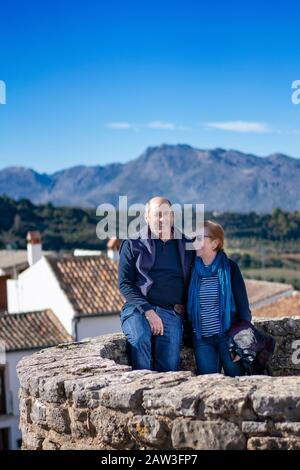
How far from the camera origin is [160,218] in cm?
585

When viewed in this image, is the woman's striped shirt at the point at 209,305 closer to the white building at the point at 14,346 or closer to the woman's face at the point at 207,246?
the woman's face at the point at 207,246

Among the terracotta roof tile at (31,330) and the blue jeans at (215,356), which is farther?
the terracotta roof tile at (31,330)

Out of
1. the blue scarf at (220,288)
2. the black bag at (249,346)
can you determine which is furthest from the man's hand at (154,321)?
the black bag at (249,346)

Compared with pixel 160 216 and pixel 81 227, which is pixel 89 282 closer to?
pixel 160 216

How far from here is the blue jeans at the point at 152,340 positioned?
5.92 metres

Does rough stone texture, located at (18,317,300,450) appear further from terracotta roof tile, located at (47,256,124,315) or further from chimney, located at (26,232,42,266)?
chimney, located at (26,232,42,266)

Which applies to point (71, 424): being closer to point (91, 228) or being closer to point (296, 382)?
point (296, 382)

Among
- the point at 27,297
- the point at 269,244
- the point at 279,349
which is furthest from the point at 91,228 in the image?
the point at 279,349

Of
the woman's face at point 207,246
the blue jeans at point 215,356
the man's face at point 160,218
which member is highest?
the man's face at point 160,218

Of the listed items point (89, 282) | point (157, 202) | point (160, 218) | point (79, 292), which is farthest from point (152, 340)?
point (89, 282)

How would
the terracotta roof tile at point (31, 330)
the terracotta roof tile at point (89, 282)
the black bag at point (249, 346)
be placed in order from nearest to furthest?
the black bag at point (249, 346), the terracotta roof tile at point (31, 330), the terracotta roof tile at point (89, 282)

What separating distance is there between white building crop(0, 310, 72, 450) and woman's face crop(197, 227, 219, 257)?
63.7ft
